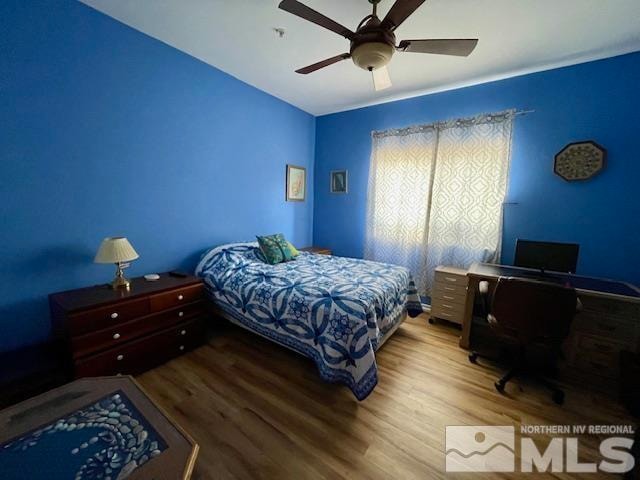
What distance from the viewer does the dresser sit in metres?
2.73

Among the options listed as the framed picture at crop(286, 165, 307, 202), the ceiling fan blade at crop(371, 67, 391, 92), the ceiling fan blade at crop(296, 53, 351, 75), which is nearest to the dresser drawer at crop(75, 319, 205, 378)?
the framed picture at crop(286, 165, 307, 202)

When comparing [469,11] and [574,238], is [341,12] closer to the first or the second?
[469,11]

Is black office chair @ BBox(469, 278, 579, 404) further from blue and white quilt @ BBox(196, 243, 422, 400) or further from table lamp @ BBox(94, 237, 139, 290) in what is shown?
table lamp @ BBox(94, 237, 139, 290)

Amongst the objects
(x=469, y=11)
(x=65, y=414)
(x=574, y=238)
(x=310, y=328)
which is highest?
(x=469, y=11)

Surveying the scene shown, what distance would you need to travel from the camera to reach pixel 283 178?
12.3ft

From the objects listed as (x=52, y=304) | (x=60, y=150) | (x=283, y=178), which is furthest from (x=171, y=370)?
(x=283, y=178)

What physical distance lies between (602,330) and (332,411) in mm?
2278

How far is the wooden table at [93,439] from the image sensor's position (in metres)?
0.73

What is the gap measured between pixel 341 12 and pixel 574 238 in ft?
9.86

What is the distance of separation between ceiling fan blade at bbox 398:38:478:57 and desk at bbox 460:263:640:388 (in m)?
2.05

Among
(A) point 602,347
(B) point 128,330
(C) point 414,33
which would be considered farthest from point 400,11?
(A) point 602,347

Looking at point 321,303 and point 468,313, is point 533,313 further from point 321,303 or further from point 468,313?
point 321,303

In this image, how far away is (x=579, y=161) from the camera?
7.77 feet

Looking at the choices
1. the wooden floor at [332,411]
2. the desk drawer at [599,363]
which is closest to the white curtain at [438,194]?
the desk drawer at [599,363]
